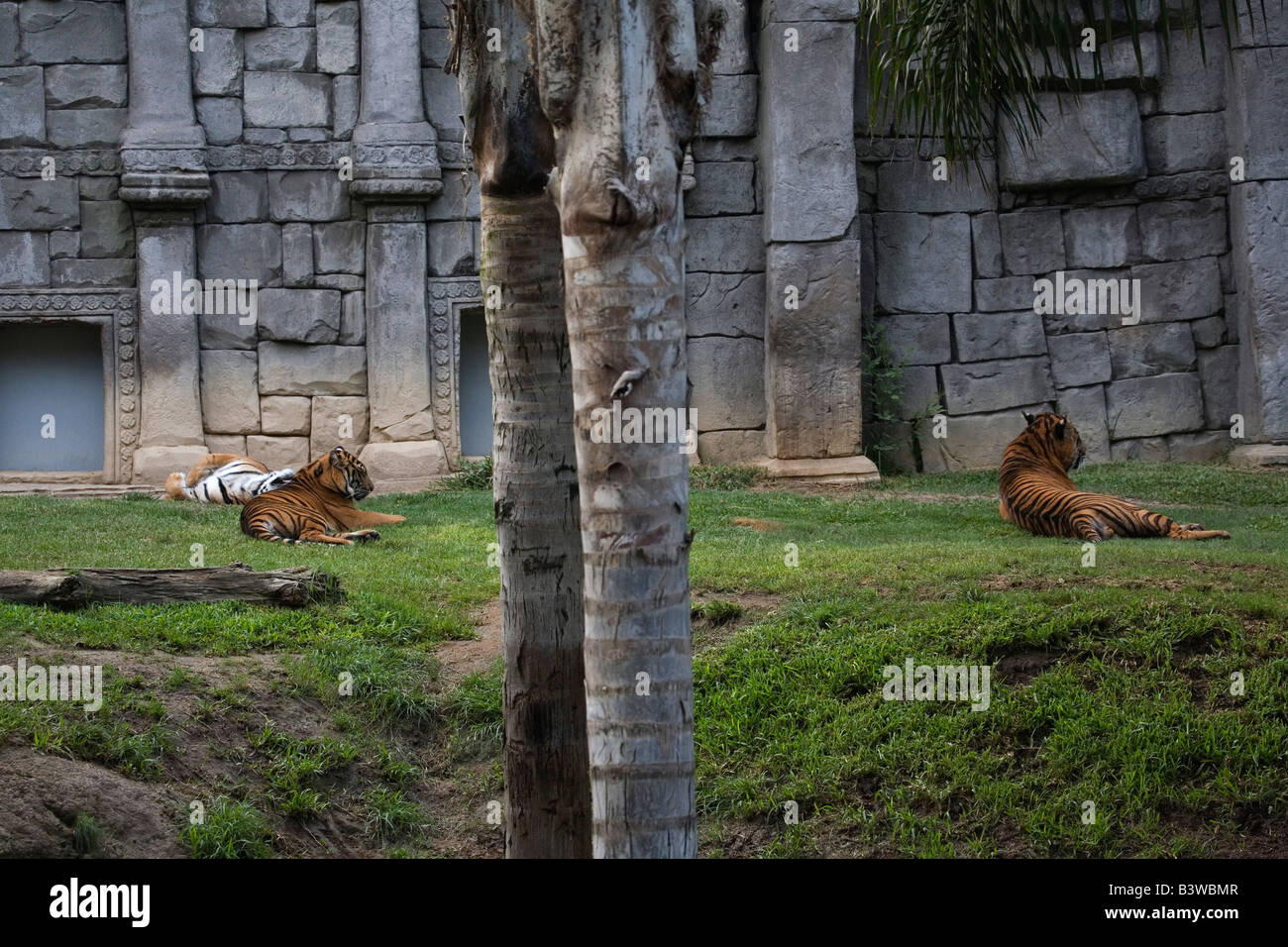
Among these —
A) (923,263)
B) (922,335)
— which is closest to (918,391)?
(922,335)

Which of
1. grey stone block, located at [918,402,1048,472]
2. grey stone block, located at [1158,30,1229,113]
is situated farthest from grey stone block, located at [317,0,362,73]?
grey stone block, located at [1158,30,1229,113]

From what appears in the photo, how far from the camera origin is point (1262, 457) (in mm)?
12008

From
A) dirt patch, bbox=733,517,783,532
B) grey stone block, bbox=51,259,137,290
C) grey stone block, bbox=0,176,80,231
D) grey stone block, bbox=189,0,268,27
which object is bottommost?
dirt patch, bbox=733,517,783,532

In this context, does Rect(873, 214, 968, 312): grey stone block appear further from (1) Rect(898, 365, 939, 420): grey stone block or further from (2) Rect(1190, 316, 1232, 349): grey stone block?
(2) Rect(1190, 316, 1232, 349): grey stone block

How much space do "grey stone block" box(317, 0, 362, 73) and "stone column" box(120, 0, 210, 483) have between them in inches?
47.7

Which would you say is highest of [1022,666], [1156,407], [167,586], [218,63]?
[218,63]

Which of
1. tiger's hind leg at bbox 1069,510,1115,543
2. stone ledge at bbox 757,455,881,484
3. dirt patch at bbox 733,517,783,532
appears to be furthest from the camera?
stone ledge at bbox 757,455,881,484

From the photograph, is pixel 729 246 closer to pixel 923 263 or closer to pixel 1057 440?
pixel 923 263

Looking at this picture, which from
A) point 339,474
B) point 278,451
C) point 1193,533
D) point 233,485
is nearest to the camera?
point 1193,533

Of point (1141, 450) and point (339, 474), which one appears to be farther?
point (1141, 450)

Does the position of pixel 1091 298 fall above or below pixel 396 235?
below

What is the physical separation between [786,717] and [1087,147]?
870 centimetres

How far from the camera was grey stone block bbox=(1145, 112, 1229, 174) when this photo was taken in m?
12.7

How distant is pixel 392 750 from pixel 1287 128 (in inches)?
410
